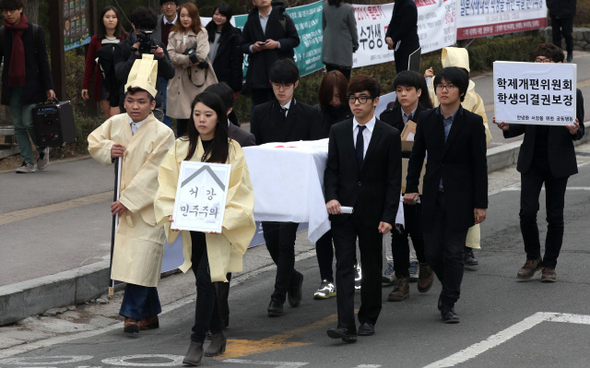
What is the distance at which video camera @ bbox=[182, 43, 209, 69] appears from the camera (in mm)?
10289

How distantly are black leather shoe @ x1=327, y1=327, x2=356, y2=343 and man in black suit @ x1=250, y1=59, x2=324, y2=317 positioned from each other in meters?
1.00

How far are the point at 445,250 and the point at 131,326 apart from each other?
2.31m

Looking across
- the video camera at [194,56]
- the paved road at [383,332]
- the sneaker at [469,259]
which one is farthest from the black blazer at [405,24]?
the sneaker at [469,259]

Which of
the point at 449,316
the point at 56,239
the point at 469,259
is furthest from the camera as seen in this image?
the point at 56,239

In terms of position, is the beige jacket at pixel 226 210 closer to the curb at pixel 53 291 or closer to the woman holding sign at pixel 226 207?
the woman holding sign at pixel 226 207

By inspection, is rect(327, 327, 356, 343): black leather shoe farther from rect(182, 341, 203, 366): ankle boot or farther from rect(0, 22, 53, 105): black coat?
rect(0, 22, 53, 105): black coat

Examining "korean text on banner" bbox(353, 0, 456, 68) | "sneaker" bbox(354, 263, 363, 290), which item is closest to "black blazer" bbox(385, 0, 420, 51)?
"korean text on banner" bbox(353, 0, 456, 68)

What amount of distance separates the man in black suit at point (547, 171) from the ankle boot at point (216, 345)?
287 cm

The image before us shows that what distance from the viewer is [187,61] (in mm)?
10359

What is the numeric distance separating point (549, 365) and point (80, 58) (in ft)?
33.6

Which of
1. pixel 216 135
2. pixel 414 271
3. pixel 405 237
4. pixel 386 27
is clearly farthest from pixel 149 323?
pixel 386 27

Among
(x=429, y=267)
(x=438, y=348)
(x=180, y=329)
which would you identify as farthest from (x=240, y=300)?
(x=438, y=348)

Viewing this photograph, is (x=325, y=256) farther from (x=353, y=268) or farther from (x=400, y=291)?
(x=353, y=268)

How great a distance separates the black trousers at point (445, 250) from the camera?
6434 mm
